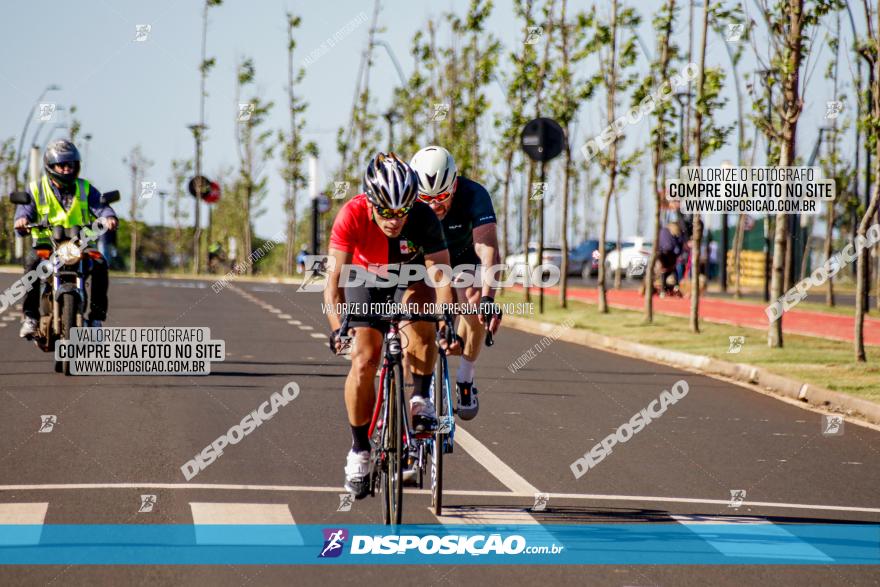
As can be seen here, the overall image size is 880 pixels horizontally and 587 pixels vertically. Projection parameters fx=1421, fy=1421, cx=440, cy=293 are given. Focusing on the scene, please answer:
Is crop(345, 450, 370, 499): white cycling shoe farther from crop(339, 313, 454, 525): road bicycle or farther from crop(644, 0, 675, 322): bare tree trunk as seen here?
crop(644, 0, 675, 322): bare tree trunk

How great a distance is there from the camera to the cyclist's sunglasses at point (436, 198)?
8.66 m

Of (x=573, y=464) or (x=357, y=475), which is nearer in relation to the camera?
(x=357, y=475)

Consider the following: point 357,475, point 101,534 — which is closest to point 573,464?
point 357,475

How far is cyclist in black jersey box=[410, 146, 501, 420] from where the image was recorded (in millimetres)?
8477

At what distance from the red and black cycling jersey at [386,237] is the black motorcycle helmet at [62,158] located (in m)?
7.11

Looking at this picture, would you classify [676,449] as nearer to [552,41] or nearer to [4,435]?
[4,435]

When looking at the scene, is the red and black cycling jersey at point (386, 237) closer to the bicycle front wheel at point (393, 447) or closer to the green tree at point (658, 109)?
the bicycle front wheel at point (393, 447)

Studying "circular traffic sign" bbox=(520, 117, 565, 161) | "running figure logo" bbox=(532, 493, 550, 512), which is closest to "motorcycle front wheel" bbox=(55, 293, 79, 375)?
"running figure logo" bbox=(532, 493, 550, 512)

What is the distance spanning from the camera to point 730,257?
182 ft

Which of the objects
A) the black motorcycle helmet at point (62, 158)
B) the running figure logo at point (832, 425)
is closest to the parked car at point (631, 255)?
the black motorcycle helmet at point (62, 158)

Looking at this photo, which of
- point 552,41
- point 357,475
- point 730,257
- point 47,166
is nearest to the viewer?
point 357,475

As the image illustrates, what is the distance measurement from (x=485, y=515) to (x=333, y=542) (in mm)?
1080

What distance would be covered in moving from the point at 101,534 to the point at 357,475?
Answer: 1324 millimetres

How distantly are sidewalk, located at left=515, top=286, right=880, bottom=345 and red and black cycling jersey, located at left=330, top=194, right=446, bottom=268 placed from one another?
1442cm
